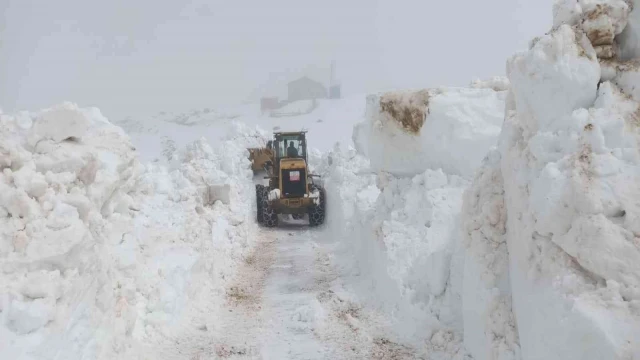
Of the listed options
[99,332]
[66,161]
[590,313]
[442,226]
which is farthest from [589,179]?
[66,161]

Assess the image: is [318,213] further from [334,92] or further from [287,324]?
[334,92]

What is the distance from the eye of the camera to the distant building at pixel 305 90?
6366 cm

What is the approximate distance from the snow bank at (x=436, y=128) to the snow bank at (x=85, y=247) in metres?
4.17

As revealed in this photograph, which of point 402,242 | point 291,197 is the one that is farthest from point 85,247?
point 291,197

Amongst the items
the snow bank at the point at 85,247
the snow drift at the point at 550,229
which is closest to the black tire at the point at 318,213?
the snow bank at the point at 85,247

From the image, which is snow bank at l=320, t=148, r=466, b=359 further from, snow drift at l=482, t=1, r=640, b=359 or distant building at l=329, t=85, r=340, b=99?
distant building at l=329, t=85, r=340, b=99

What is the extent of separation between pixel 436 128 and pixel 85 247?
631cm

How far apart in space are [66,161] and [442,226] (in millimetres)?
5468

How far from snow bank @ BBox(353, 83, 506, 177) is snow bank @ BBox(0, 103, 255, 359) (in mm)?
4165

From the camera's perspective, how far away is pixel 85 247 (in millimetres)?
5168

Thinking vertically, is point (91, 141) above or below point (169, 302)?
above

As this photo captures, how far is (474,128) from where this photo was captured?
8789 mm

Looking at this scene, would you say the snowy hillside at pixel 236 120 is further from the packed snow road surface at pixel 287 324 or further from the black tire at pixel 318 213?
the packed snow road surface at pixel 287 324

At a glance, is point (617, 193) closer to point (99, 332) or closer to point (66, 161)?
point (99, 332)
